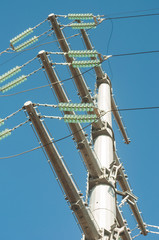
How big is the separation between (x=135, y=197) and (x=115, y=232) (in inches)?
216

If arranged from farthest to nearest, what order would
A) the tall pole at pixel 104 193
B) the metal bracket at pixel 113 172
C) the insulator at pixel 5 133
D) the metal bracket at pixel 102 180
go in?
the metal bracket at pixel 113 172, the metal bracket at pixel 102 180, the insulator at pixel 5 133, the tall pole at pixel 104 193

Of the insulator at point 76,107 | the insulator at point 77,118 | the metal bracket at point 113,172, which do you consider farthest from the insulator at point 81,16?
the insulator at point 77,118

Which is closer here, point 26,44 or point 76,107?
point 76,107

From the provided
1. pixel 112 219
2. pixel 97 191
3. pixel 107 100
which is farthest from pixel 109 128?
pixel 112 219

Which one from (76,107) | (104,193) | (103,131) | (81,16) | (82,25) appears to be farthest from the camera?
(81,16)

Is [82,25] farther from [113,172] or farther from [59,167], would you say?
[59,167]

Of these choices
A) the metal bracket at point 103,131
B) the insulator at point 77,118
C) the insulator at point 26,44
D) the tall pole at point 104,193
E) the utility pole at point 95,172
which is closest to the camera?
the utility pole at point 95,172

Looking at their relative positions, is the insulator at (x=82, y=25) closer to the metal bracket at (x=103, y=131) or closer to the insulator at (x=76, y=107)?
the metal bracket at (x=103, y=131)

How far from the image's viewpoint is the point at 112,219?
1313cm

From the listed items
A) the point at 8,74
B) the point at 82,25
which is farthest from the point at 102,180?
the point at 82,25

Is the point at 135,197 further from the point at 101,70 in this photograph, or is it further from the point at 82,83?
the point at 101,70

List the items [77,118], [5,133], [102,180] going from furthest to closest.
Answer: [102,180] < [5,133] < [77,118]

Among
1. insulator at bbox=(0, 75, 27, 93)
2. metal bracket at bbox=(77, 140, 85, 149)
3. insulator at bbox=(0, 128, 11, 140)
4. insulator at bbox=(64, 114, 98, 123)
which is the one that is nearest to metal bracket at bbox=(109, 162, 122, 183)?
metal bracket at bbox=(77, 140, 85, 149)

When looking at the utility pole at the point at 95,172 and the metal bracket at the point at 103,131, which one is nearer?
the utility pole at the point at 95,172
